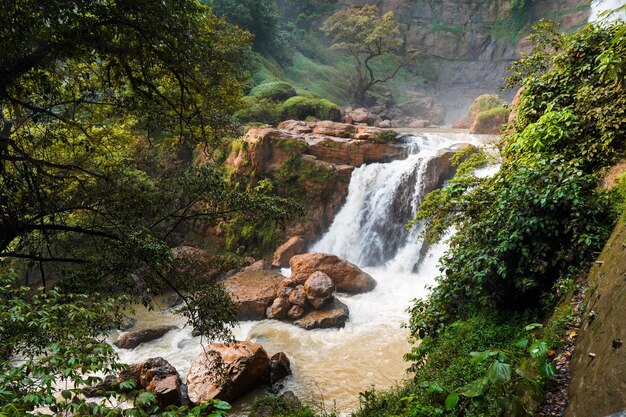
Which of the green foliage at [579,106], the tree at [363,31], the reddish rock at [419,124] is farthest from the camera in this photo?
the reddish rock at [419,124]

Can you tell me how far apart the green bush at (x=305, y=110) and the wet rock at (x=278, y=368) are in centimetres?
1348

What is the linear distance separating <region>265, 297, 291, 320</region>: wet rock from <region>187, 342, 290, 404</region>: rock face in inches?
95.9

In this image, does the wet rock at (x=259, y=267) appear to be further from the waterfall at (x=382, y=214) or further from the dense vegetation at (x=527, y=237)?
the dense vegetation at (x=527, y=237)

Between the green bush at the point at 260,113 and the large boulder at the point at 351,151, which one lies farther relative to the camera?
the green bush at the point at 260,113

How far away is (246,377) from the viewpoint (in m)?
7.39

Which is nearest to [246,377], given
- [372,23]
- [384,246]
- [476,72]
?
[384,246]

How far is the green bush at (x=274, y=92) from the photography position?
20109mm

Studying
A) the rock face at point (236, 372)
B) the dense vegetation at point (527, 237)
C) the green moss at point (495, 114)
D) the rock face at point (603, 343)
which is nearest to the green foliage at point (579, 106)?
A: the dense vegetation at point (527, 237)

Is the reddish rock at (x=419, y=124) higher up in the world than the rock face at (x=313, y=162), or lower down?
higher up

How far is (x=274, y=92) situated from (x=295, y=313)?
1337 cm

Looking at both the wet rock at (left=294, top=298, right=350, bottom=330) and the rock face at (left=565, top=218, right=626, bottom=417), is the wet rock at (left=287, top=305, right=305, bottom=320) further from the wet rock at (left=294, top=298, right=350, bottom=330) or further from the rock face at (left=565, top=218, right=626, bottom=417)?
the rock face at (left=565, top=218, right=626, bottom=417)

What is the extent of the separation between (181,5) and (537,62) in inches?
261

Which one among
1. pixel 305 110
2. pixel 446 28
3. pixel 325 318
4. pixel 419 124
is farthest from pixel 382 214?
pixel 446 28

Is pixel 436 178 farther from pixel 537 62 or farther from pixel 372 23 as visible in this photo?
pixel 372 23
